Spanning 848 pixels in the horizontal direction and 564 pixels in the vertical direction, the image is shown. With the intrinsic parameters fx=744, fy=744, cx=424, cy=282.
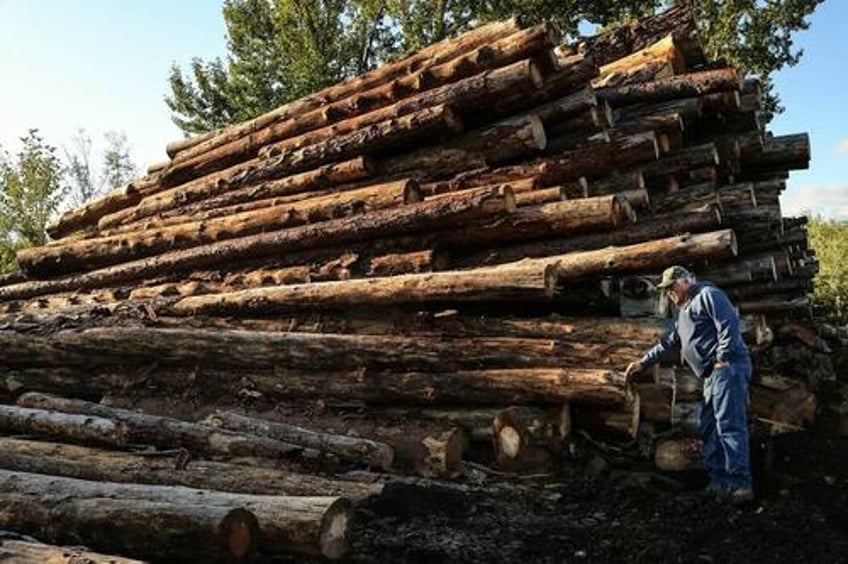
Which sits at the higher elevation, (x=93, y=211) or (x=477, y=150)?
(x=93, y=211)

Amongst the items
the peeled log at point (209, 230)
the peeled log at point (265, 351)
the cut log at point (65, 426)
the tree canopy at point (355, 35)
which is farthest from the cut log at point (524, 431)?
the tree canopy at point (355, 35)

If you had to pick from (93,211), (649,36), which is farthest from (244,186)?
(649,36)

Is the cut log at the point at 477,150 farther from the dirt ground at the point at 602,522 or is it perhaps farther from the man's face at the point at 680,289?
the dirt ground at the point at 602,522

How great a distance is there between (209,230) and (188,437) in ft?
13.2

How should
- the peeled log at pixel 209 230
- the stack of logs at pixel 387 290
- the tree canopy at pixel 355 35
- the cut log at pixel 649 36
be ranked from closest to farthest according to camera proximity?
the stack of logs at pixel 387 290, the peeled log at pixel 209 230, the cut log at pixel 649 36, the tree canopy at pixel 355 35

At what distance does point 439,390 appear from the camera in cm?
616

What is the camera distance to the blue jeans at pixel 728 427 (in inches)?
222

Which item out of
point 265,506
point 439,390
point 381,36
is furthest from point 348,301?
point 381,36

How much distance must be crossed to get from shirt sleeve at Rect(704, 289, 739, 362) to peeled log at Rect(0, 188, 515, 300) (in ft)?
6.77

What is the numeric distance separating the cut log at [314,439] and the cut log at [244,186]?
354 centimetres

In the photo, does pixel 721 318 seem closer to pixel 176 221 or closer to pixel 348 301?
pixel 348 301

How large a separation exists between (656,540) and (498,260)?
3.17 m

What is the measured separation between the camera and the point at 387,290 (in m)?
6.91

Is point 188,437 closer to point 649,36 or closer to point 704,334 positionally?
point 704,334
